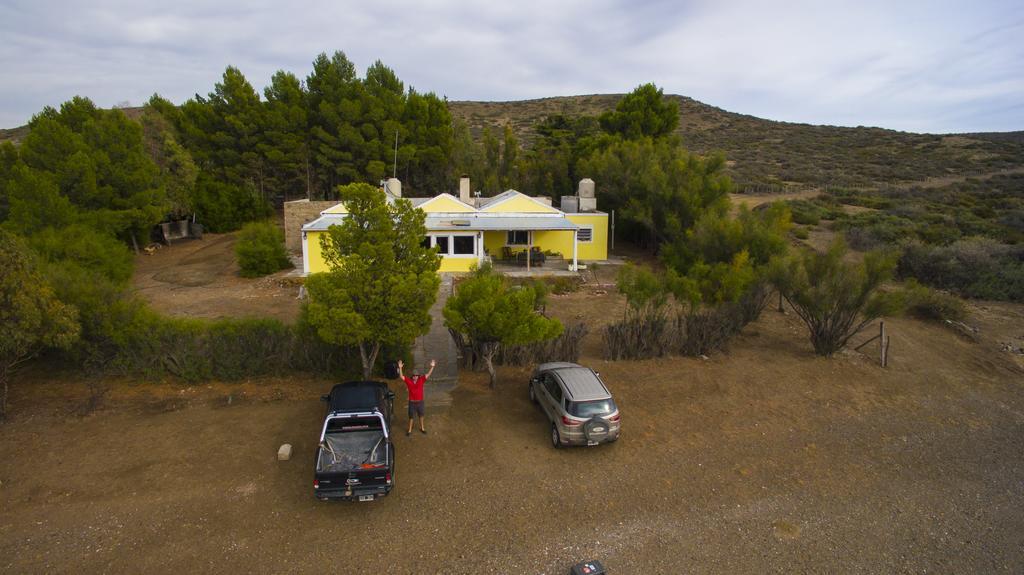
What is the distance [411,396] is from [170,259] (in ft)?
85.4

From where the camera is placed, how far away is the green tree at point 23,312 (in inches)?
366

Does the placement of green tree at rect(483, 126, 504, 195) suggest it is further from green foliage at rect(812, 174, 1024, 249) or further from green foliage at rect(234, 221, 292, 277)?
green foliage at rect(812, 174, 1024, 249)

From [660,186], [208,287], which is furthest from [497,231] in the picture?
[208,287]

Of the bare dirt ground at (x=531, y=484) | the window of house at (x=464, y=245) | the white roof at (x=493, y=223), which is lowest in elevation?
the bare dirt ground at (x=531, y=484)

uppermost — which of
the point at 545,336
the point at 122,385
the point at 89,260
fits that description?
the point at 89,260

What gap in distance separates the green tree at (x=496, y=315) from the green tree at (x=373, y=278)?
87 centimetres

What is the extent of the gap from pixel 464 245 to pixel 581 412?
15.7 meters

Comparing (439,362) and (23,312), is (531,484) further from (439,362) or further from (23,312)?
(23,312)

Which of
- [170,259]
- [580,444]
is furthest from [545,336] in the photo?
[170,259]

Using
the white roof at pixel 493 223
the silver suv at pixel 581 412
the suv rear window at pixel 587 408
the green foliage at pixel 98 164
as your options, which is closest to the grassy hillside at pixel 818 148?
the white roof at pixel 493 223

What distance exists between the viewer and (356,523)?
24.4ft

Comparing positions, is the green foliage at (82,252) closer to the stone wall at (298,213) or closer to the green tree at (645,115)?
the stone wall at (298,213)

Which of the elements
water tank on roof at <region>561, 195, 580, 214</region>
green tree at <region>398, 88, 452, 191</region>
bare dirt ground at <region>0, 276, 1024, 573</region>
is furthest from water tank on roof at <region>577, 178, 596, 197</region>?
bare dirt ground at <region>0, 276, 1024, 573</region>

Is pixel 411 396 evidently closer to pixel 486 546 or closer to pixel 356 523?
pixel 356 523
